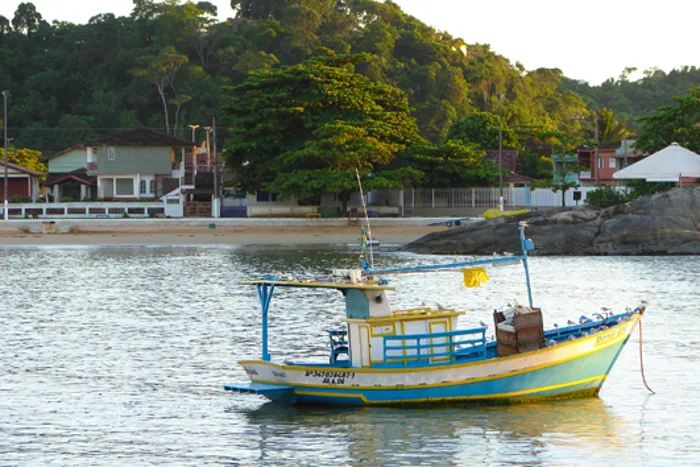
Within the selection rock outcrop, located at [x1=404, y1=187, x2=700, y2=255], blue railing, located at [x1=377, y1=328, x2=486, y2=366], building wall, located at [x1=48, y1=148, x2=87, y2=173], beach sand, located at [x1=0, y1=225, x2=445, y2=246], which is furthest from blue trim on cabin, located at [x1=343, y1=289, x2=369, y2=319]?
building wall, located at [x1=48, y1=148, x2=87, y2=173]

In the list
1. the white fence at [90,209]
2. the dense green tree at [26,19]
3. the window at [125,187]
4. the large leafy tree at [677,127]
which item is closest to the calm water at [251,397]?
the large leafy tree at [677,127]

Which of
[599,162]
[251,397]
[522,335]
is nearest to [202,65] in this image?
[599,162]

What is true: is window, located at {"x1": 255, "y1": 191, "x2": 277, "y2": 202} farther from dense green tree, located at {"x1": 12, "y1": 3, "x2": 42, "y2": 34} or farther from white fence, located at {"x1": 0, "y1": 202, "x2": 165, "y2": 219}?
dense green tree, located at {"x1": 12, "y1": 3, "x2": 42, "y2": 34}

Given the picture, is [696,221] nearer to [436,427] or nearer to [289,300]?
[289,300]

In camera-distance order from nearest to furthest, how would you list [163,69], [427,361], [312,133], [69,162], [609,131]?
1. [427,361]
2. [312,133]
3. [69,162]
4. [609,131]
5. [163,69]

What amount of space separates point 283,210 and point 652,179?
91.3 ft

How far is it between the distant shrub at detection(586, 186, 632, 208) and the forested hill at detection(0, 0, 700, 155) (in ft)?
193

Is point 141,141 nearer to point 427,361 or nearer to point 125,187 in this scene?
point 125,187

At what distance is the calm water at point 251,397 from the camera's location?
61.1 ft

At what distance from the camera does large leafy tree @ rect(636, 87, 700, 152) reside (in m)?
68.3

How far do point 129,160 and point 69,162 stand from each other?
13917 mm

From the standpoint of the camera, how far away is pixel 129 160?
92.8 meters

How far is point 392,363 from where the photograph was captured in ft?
69.8

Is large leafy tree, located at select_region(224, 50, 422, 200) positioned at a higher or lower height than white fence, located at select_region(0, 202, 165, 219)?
higher
